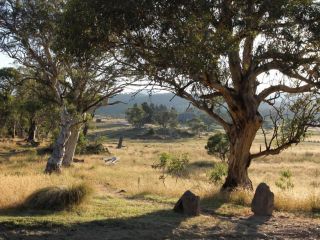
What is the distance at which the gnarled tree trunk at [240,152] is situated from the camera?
53.1 feet

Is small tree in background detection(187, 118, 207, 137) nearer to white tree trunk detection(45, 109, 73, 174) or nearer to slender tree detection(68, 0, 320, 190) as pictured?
white tree trunk detection(45, 109, 73, 174)

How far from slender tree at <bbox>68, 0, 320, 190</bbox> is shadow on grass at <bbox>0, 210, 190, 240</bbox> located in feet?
13.6

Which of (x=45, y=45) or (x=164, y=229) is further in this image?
(x=45, y=45)

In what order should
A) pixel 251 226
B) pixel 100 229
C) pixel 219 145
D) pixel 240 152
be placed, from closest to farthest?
1. pixel 100 229
2. pixel 251 226
3. pixel 240 152
4. pixel 219 145

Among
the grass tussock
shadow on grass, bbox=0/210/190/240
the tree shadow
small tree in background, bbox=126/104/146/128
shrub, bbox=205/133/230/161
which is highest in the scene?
small tree in background, bbox=126/104/146/128

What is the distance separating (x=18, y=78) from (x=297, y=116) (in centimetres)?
2971

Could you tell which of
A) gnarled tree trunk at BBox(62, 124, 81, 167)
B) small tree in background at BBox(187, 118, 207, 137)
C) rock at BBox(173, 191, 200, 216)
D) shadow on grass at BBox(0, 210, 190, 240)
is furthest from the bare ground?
small tree in background at BBox(187, 118, 207, 137)

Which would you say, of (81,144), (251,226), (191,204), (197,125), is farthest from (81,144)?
(197,125)

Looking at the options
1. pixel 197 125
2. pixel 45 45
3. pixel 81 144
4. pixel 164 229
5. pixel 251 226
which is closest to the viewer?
pixel 164 229

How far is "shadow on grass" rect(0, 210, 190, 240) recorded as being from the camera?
900cm

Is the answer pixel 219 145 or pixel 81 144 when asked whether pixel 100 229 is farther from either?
pixel 81 144

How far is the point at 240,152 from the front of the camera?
54.0 ft

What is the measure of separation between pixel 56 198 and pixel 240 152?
7.22m

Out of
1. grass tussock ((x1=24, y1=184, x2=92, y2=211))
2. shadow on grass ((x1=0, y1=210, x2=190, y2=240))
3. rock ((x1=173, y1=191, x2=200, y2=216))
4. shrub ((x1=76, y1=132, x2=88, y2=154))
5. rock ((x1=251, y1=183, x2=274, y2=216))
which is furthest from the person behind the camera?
shrub ((x1=76, y1=132, x2=88, y2=154))
